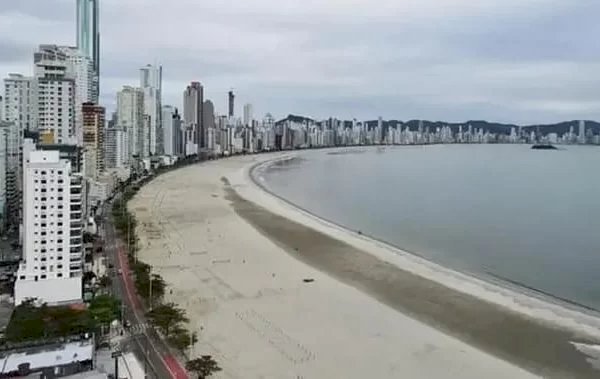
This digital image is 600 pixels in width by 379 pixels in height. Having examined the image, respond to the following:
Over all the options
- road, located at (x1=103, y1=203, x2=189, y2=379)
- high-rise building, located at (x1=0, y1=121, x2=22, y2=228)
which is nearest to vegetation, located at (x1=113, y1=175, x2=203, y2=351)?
road, located at (x1=103, y1=203, x2=189, y2=379)

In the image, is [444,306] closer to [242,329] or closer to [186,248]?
[242,329]

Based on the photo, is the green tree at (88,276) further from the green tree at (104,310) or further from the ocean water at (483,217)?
the ocean water at (483,217)

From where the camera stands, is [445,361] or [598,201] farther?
[598,201]

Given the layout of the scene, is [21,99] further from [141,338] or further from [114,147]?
[141,338]

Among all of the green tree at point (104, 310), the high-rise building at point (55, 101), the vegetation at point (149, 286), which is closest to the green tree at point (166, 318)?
the green tree at point (104, 310)

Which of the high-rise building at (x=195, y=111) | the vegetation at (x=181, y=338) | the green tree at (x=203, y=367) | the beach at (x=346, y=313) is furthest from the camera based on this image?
the high-rise building at (x=195, y=111)

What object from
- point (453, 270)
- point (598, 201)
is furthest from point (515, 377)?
point (598, 201)
